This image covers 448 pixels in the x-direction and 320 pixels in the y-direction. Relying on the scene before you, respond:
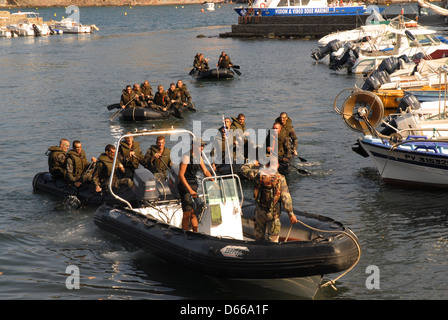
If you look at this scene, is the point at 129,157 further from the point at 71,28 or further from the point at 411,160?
the point at 71,28

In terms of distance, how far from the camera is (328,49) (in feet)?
143

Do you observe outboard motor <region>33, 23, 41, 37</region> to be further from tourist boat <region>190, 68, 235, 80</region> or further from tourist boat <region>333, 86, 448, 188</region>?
tourist boat <region>333, 86, 448, 188</region>

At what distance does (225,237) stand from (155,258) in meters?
1.79

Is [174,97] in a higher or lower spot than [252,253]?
higher

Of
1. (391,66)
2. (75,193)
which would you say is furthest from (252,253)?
(391,66)

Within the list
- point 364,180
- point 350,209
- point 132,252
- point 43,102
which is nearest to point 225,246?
point 132,252

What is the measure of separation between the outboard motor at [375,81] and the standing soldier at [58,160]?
14.4 m

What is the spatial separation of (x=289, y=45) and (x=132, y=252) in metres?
45.3

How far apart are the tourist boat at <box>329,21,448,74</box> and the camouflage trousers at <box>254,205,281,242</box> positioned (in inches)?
954

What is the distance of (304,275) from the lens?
10.5 metres

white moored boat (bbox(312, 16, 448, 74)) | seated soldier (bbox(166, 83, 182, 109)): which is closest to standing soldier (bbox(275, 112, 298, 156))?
seated soldier (bbox(166, 83, 182, 109))

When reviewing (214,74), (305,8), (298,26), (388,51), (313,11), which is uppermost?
(305,8)

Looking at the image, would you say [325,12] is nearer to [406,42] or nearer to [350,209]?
[406,42]

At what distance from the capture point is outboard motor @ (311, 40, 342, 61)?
4319 cm
